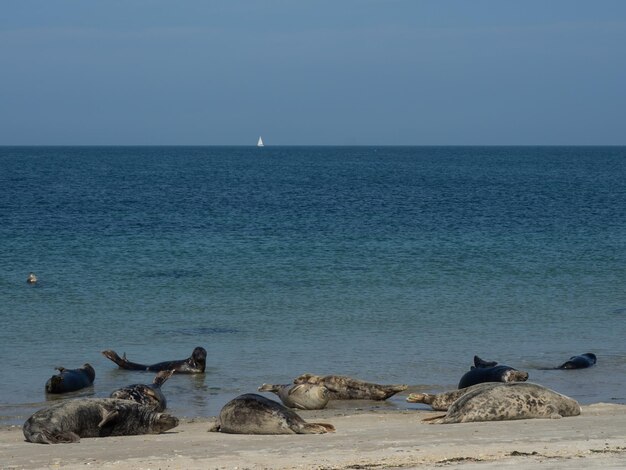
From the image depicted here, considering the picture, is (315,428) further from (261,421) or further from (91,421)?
(91,421)

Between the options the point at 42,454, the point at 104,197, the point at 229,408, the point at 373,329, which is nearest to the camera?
the point at 42,454

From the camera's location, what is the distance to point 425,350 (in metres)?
15.5

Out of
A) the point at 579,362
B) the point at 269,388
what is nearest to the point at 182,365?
the point at 269,388

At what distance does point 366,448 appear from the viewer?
8.77 m

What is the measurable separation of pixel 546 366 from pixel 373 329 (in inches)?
135

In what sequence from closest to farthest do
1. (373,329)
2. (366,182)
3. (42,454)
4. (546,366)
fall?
(42,454) → (546,366) → (373,329) → (366,182)

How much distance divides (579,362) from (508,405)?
13.8 ft

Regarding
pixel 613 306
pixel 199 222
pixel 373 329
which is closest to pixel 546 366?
pixel 373 329

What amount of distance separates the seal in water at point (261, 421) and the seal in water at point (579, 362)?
5319mm

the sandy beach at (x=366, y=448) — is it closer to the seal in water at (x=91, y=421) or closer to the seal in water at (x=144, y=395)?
the seal in water at (x=91, y=421)

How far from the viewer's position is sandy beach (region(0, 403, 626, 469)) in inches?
319

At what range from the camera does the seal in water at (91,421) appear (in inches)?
372

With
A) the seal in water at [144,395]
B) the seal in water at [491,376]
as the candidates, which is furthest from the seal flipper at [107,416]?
the seal in water at [491,376]

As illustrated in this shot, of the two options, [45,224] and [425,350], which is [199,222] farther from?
[425,350]
